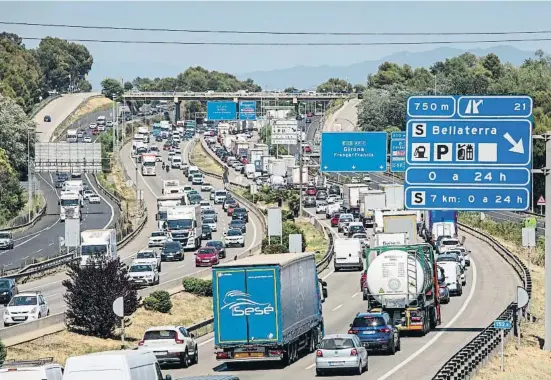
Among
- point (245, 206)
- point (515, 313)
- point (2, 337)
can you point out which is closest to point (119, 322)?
point (2, 337)

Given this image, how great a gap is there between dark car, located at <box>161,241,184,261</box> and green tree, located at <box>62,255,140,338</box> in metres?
35.3

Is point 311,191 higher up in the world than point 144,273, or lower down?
higher up

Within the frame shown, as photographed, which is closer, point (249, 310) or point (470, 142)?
point (249, 310)

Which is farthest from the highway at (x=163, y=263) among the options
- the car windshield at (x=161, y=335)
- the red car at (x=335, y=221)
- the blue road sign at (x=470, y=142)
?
the blue road sign at (x=470, y=142)

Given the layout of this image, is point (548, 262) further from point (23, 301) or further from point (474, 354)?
point (23, 301)

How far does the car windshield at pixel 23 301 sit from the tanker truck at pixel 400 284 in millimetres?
13217

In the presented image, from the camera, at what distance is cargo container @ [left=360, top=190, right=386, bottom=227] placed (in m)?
101

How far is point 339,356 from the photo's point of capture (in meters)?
36.2

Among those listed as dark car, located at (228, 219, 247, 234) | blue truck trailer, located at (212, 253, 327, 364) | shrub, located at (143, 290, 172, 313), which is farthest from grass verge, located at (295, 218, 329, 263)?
blue truck trailer, located at (212, 253, 327, 364)

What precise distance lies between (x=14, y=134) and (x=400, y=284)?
101 meters

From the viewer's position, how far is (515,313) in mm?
42906

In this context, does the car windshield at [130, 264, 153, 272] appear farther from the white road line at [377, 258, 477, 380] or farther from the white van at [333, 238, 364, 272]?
the white road line at [377, 258, 477, 380]

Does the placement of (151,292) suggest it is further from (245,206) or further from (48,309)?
(245,206)

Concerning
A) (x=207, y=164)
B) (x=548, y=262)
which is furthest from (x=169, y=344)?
(x=207, y=164)
